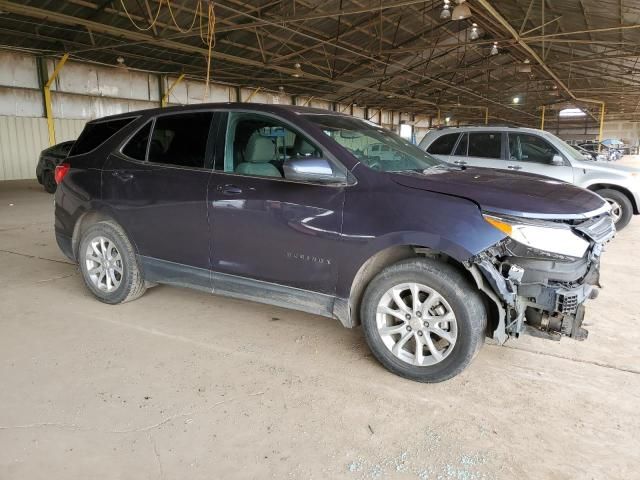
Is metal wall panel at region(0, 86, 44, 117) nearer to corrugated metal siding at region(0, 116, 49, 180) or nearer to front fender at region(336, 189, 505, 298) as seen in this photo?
corrugated metal siding at region(0, 116, 49, 180)

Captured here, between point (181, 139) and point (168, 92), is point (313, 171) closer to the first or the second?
point (181, 139)

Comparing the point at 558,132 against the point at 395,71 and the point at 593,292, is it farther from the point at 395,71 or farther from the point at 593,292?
the point at 593,292

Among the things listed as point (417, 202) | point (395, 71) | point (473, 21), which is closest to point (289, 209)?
point (417, 202)

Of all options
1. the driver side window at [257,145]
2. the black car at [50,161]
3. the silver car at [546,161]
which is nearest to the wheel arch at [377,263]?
the driver side window at [257,145]

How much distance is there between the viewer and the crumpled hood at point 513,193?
2.65 meters

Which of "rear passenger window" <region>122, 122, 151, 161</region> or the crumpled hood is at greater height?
"rear passenger window" <region>122, 122, 151, 161</region>

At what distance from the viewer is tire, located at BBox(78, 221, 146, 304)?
4.00 meters

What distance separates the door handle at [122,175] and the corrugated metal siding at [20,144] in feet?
47.6

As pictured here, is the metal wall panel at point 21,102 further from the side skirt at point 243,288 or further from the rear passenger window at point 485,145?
the rear passenger window at point 485,145

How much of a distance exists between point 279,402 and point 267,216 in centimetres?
125

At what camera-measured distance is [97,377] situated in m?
2.93

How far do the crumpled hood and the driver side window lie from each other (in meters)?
0.92

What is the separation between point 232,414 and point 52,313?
2.34 meters

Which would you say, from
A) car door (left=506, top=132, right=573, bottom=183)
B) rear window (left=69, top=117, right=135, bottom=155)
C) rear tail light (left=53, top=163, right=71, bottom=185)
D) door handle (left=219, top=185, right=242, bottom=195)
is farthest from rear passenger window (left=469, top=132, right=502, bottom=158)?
rear tail light (left=53, top=163, right=71, bottom=185)
